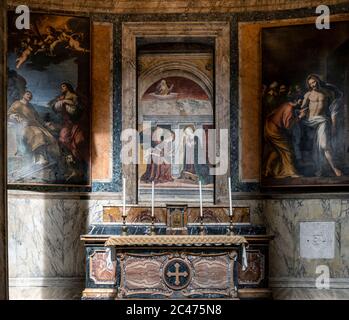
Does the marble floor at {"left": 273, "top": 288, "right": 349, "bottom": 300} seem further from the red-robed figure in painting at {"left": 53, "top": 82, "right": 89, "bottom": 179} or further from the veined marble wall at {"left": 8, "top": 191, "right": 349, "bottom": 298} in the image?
the red-robed figure in painting at {"left": 53, "top": 82, "right": 89, "bottom": 179}

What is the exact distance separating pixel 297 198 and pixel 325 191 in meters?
0.55

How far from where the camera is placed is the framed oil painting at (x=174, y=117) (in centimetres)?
1087

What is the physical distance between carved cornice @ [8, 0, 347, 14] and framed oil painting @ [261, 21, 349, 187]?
519 millimetres

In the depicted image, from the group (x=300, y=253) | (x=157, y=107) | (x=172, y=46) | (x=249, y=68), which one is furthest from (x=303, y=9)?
(x=300, y=253)

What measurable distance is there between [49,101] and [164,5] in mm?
3114

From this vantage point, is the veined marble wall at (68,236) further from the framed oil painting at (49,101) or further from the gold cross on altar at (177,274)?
the gold cross on altar at (177,274)

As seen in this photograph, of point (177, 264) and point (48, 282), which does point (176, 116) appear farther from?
point (48, 282)

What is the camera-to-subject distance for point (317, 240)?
10.1 m

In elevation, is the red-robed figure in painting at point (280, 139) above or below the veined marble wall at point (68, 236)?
above

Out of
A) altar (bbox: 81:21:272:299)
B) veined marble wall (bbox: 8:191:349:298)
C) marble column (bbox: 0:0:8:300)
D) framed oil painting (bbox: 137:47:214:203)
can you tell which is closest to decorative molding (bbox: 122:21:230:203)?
altar (bbox: 81:21:272:299)

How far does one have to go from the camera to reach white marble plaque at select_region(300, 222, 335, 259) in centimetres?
1002

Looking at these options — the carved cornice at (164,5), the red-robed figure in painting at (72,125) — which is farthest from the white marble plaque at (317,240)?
the red-robed figure in painting at (72,125)

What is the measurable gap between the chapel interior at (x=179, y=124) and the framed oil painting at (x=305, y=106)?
2 centimetres

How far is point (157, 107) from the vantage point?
10992 millimetres
